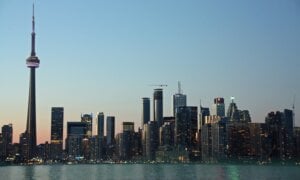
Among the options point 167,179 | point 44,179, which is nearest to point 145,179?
point 167,179

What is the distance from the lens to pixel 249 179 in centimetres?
11800

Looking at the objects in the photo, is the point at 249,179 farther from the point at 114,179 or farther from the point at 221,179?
the point at 114,179

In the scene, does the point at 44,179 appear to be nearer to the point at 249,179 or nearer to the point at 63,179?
the point at 63,179

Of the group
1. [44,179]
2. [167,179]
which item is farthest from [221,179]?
[44,179]

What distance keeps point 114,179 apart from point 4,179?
25767 millimetres

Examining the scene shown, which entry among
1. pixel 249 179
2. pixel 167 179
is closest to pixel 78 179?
pixel 167 179

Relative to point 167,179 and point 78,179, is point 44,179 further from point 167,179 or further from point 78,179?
point 167,179

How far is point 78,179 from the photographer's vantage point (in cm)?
11756

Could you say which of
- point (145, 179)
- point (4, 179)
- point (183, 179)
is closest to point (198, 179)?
point (183, 179)

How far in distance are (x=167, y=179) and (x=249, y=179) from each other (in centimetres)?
1959

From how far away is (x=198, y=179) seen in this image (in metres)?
115

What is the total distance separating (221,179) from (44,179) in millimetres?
41369

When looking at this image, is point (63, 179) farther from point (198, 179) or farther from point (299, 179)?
point (299, 179)

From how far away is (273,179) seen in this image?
118750 millimetres
